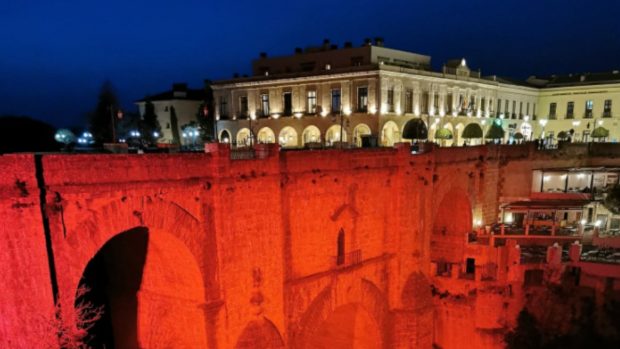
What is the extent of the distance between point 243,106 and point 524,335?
33.9 meters

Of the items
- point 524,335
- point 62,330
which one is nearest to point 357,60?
point 524,335

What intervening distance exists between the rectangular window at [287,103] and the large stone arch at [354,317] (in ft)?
86.5

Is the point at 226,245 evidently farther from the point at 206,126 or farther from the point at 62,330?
the point at 206,126

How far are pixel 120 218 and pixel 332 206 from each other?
773 cm

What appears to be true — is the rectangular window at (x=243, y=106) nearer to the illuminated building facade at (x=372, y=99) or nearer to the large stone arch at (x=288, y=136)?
the illuminated building facade at (x=372, y=99)

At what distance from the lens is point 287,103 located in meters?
42.1

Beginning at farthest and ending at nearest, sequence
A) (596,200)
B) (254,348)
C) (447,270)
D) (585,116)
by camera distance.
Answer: (585,116) < (596,200) < (447,270) < (254,348)

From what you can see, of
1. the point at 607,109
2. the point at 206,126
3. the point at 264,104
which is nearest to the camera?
the point at 264,104

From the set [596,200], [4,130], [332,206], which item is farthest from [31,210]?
[596,200]

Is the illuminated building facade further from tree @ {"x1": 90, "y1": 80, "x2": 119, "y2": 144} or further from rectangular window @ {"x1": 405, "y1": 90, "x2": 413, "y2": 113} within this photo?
tree @ {"x1": 90, "y1": 80, "x2": 119, "y2": 144}

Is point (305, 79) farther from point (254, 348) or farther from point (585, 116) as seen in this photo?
point (585, 116)

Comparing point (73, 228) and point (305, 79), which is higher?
point (305, 79)

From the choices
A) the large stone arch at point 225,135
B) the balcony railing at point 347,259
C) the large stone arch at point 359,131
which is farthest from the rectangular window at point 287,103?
the balcony railing at point 347,259

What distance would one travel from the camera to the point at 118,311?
612 inches
